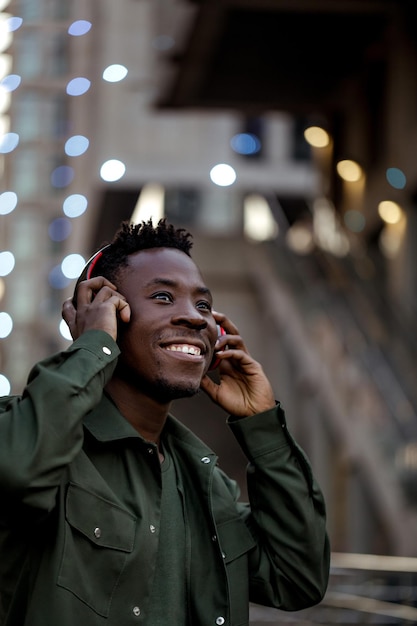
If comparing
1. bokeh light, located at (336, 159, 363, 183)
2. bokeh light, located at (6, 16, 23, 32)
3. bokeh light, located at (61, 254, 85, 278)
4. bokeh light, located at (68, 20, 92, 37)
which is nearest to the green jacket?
bokeh light, located at (6, 16, 23, 32)

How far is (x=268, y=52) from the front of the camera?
26.1 m

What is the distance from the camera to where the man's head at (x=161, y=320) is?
3.29m

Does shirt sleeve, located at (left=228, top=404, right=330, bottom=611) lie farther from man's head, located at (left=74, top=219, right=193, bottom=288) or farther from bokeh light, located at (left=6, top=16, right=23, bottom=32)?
bokeh light, located at (left=6, top=16, right=23, bottom=32)

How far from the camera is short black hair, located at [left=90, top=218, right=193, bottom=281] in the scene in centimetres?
345

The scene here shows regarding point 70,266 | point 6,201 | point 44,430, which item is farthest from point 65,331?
point 6,201

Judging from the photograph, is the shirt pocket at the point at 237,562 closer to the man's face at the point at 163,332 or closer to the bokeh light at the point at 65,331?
the man's face at the point at 163,332

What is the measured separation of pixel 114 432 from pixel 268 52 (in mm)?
23585

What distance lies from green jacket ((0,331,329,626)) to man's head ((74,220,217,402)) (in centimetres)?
14

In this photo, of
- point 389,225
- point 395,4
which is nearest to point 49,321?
point 389,225

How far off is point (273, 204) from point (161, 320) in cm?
3418

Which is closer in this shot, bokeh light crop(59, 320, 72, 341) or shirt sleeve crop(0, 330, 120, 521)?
shirt sleeve crop(0, 330, 120, 521)

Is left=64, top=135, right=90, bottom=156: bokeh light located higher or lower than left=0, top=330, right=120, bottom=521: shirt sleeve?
higher

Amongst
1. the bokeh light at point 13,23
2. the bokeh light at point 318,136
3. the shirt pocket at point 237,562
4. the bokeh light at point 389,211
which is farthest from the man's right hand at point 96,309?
the bokeh light at point 318,136

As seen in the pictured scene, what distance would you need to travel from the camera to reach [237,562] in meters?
3.36
